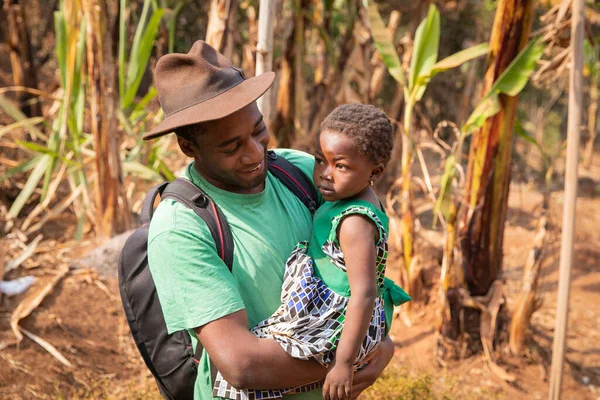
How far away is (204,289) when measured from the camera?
1.31m

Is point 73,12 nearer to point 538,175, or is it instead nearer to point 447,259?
point 447,259

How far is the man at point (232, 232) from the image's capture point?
131 cm

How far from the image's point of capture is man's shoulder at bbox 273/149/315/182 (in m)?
1.75

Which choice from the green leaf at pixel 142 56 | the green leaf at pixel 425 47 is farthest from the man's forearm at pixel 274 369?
the green leaf at pixel 142 56

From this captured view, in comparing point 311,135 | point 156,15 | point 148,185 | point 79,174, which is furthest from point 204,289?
point 148,185

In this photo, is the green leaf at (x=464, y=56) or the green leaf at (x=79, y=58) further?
the green leaf at (x=79, y=58)

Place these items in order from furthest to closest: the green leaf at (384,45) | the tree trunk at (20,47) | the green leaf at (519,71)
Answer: the tree trunk at (20,47) < the green leaf at (384,45) < the green leaf at (519,71)

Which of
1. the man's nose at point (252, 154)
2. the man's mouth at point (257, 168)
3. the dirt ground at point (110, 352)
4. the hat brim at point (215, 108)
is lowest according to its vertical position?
the dirt ground at point (110, 352)

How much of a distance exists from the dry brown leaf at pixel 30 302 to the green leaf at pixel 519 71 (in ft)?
9.66

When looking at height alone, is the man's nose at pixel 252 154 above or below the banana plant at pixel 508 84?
above

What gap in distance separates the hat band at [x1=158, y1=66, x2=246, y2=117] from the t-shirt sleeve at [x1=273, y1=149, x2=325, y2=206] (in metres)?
0.39

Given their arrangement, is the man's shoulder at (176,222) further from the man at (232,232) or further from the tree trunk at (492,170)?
the tree trunk at (492,170)

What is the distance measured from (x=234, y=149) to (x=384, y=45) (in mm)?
2528

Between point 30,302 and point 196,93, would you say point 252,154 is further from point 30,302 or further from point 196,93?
point 30,302
